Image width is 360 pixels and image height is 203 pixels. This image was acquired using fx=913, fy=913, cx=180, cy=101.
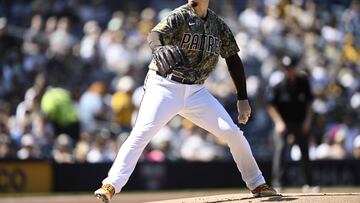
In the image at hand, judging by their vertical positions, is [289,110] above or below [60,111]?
below

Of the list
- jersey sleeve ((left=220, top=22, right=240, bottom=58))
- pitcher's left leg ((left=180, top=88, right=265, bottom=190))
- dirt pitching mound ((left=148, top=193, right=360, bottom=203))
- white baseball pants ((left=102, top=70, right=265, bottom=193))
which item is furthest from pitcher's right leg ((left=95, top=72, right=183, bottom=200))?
dirt pitching mound ((left=148, top=193, right=360, bottom=203))

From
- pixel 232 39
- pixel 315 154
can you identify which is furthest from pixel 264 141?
pixel 232 39

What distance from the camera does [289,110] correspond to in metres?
13.9

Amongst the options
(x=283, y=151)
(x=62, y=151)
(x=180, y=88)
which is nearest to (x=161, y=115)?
(x=180, y=88)

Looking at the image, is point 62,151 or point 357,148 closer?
point 62,151

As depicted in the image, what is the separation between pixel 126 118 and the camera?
17.0m

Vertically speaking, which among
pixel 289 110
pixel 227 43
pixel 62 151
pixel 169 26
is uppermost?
pixel 169 26

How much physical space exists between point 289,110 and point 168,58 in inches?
267

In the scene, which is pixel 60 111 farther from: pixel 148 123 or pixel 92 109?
pixel 148 123

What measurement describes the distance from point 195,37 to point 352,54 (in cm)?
1273

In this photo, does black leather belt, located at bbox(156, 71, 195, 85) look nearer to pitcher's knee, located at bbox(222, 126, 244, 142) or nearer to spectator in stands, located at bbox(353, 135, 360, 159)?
pitcher's knee, located at bbox(222, 126, 244, 142)

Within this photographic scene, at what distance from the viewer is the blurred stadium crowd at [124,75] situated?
16.3 meters

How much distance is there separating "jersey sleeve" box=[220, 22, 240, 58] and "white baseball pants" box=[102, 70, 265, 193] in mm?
498

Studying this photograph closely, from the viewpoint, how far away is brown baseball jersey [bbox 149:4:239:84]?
25.3 ft
